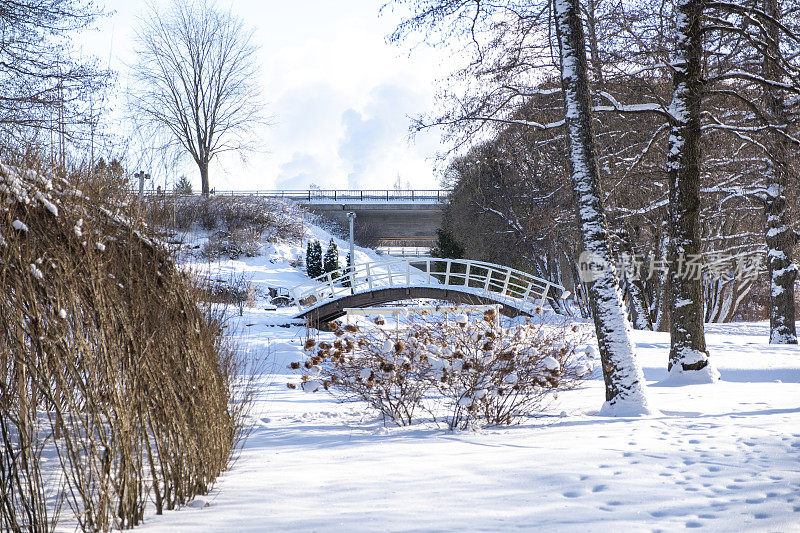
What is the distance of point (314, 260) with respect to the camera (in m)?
34.0

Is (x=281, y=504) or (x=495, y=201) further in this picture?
(x=495, y=201)

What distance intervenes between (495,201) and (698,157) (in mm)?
15485

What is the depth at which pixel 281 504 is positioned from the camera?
12.8 feet

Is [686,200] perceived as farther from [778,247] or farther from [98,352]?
[98,352]

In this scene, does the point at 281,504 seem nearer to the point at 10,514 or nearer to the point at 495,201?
the point at 10,514

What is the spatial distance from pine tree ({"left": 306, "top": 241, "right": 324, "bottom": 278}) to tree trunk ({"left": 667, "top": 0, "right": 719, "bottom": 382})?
83.4 ft

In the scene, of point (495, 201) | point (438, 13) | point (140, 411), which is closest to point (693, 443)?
point (140, 411)

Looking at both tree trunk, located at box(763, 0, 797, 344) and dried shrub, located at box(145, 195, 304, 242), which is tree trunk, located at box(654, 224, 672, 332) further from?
dried shrub, located at box(145, 195, 304, 242)

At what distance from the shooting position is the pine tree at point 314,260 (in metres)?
33.8

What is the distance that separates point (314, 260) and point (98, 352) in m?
30.8

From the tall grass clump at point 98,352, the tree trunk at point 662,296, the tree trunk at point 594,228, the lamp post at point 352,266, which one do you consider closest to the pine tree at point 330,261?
the lamp post at point 352,266

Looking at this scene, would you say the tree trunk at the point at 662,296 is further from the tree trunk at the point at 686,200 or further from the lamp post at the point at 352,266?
the lamp post at the point at 352,266

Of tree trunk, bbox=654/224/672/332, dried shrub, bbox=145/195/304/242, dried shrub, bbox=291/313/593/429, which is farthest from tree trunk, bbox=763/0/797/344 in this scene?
dried shrub, bbox=145/195/304/242

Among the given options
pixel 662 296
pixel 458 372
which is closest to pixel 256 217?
pixel 662 296
